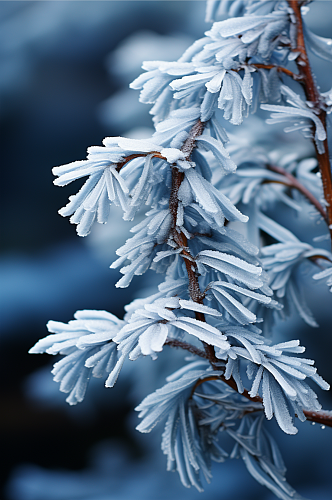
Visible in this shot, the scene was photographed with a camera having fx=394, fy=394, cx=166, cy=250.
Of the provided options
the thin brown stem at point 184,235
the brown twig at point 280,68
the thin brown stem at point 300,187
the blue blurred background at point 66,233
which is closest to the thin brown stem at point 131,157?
the thin brown stem at point 184,235

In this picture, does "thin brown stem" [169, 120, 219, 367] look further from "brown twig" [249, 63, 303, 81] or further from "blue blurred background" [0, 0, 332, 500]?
"blue blurred background" [0, 0, 332, 500]

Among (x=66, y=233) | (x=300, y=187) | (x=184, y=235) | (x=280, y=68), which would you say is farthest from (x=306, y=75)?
(x=66, y=233)

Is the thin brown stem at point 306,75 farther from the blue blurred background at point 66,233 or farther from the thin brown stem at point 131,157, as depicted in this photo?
the blue blurred background at point 66,233

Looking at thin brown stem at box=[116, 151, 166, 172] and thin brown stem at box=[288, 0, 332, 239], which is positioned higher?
thin brown stem at box=[116, 151, 166, 172]

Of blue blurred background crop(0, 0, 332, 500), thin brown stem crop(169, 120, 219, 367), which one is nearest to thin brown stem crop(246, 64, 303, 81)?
thin brown stem crop(169, 120, 219, 367)

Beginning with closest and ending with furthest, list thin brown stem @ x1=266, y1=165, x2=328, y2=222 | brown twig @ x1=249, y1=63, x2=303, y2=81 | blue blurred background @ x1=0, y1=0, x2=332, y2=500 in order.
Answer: brown twig @ x1=249, y1=63, x2=303, y2=81 < thin brown stem @ x1=266, y1=165, x2=328, y2=222 < blue blurred background @ x1=0, y1=0, x2=332, y2=500

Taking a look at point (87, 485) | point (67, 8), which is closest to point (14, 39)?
point (67, 8)

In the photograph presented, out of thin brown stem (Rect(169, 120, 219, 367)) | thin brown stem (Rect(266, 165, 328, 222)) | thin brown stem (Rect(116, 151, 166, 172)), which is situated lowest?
thin brown stem (Rect(266, 165, 328, 222))

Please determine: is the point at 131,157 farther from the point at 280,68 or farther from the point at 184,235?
the point at 280,68
